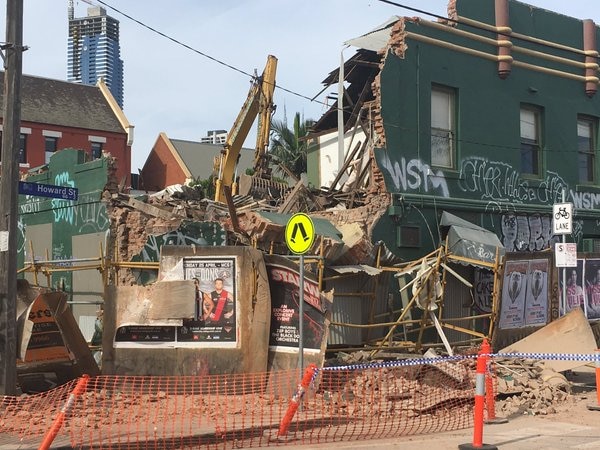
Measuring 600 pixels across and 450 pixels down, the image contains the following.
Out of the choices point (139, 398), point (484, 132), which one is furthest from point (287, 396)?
point (484, 132)

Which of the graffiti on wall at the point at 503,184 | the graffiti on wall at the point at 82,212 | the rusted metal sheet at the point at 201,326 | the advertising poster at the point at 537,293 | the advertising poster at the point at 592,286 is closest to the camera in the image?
the rusted metal sheet at the point at 201,326

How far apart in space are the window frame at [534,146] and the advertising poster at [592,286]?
116 inches

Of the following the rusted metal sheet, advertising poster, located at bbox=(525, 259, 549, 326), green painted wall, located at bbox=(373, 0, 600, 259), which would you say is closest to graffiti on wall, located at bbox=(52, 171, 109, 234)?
the rusted metal sheet

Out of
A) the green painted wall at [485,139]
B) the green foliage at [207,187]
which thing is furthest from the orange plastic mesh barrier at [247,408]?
the green foliage at [207,187]

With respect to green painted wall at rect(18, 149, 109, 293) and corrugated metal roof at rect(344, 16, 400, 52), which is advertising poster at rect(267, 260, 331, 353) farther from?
corrugated metal roof at rect(344, 16, 400, 52)

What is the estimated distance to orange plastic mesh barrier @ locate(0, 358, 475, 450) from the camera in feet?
29.8

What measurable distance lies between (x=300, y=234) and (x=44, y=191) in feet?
12.0

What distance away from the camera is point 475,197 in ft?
59.8

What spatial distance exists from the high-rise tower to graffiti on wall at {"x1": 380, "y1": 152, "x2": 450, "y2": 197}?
4776 inches

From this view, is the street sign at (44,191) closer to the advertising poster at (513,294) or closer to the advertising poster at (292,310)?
the advertising poster at (292,310)

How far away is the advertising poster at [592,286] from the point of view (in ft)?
59.2

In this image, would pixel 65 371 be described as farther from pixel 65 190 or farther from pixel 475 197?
pixel 475 197

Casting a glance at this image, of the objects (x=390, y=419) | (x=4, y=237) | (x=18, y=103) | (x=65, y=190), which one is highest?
(x=18, y=103)

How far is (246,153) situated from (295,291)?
3988cm
